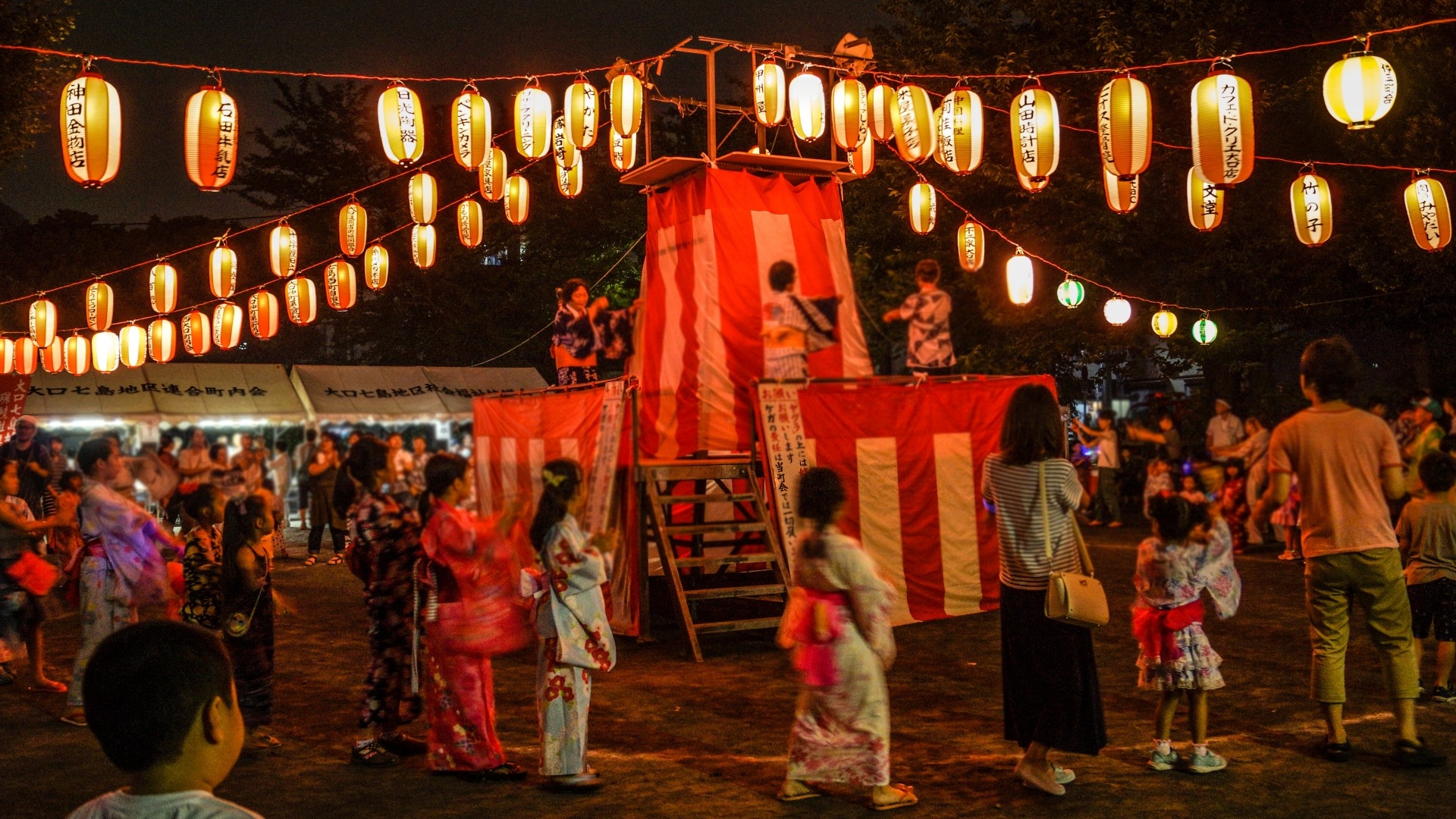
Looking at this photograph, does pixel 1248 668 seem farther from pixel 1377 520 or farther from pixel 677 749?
pixel 677 749

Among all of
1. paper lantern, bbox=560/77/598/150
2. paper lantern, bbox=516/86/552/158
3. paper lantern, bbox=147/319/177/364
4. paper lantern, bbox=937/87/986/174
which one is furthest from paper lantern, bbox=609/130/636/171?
paper lantern, bbox=147/319/177/364

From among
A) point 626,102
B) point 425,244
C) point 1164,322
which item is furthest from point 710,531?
point 1164,322

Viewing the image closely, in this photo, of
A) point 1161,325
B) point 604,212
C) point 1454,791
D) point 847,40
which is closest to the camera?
point 1454,791

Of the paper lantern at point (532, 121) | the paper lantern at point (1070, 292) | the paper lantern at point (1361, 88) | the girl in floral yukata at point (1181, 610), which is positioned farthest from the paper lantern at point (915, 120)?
the paper lantern at point (1070, 292)

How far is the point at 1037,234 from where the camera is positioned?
19016 millimetres

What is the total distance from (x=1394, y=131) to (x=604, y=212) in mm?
19139

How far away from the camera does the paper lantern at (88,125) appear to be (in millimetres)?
9172

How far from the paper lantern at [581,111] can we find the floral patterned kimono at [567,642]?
752 cm

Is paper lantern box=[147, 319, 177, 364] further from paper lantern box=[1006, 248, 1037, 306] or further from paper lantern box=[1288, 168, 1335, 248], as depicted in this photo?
paper lantern box=[1288, 168, 1335, 248]

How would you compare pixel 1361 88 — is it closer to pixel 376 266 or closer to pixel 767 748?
pixel 767 748

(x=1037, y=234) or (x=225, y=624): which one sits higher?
(x=1037, y=234)

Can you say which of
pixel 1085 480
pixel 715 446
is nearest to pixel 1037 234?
pixel 1085 480

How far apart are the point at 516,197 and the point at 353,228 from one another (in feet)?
8.32

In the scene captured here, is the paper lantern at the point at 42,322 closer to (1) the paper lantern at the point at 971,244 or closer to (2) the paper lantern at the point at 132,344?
(2) the paper lantern at the point at 132,344
